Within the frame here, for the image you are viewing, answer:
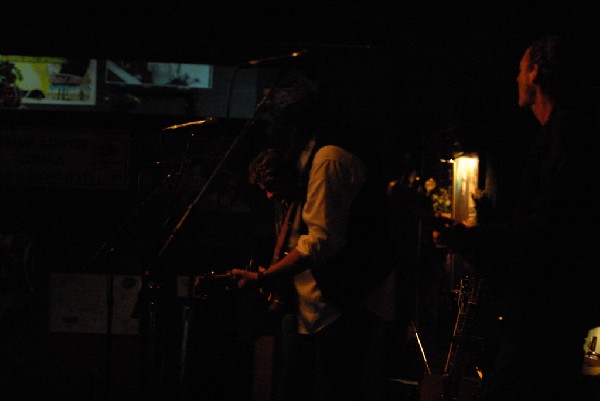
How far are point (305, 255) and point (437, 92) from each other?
15.2 ft

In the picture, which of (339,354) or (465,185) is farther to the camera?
(465,185)

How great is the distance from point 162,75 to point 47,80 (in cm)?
118

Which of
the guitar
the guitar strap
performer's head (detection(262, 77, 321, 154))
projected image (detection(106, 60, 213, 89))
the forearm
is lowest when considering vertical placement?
the guitar

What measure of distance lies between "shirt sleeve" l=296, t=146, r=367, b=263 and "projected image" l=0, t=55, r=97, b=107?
398cm

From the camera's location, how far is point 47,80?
6594mm

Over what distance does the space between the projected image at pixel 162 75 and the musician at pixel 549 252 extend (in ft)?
16.6

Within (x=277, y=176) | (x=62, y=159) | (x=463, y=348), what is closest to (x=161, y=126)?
(x=62, y=159)

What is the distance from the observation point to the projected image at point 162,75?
23.5ft

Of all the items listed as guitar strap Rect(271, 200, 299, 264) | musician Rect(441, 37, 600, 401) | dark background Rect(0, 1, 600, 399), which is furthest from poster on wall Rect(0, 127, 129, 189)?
musician Rect(441, 37, 600, 401)

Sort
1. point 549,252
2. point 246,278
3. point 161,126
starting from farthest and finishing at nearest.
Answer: point 161,126, point 246,278, point 549,252

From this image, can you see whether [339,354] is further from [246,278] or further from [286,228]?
[286,228]

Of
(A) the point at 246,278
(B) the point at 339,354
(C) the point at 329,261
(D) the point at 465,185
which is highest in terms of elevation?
(D) the point at 465,185

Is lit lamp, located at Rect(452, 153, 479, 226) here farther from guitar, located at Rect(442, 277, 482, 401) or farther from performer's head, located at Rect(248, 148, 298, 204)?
performer's head, located at Rect(248, 148, 298, 204)

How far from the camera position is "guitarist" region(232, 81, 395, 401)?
3.05m
